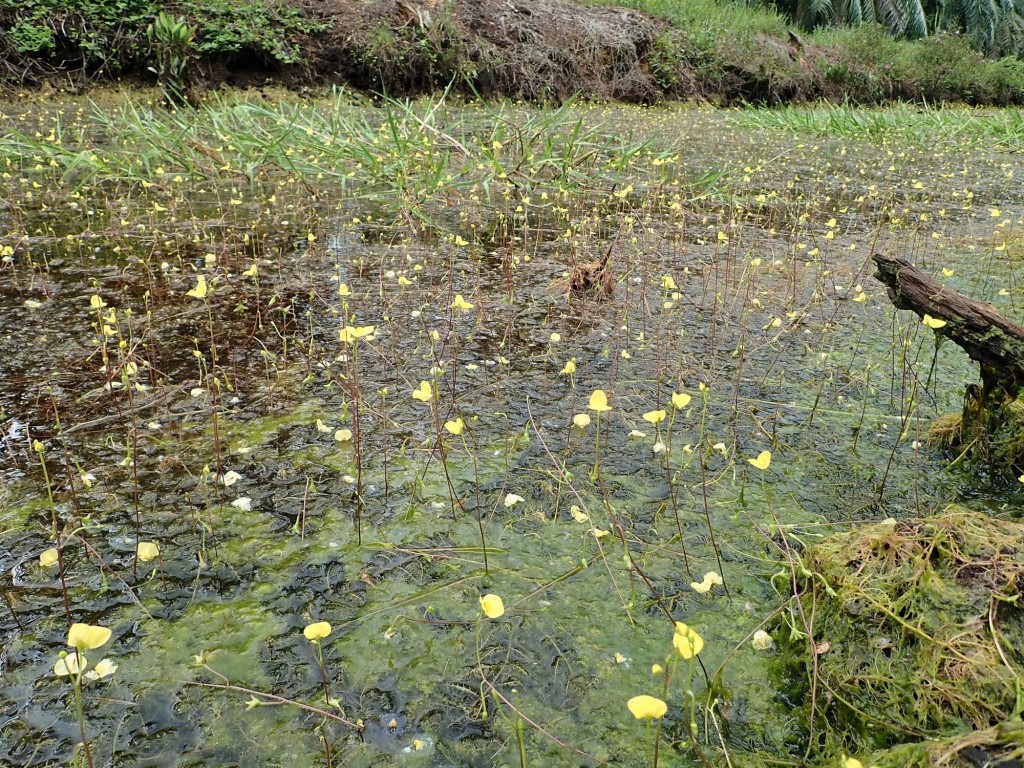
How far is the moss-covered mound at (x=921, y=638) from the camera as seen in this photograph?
1084mm

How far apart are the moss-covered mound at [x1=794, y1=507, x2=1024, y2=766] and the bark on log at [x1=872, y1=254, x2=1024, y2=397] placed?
622 mm

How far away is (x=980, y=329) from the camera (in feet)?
6.02

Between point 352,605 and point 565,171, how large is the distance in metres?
3.77

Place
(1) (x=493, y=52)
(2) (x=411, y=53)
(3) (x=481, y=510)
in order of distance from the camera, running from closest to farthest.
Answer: (3) (x=481, y=510) → (2) (x=411, y=53) → (1) (x=493, y=52)

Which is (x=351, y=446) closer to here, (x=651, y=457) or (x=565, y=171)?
(x=651, y=457)

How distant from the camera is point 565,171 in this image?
Answer: 462 centimetres

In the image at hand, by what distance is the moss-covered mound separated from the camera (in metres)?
1.08

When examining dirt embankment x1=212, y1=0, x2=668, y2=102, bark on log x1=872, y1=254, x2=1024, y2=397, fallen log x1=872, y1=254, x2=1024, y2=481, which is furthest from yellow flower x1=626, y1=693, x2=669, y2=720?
dirt embankment x1=212, y1=0, x2=668, y2=102

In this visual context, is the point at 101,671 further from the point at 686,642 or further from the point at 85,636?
the point at 686,642

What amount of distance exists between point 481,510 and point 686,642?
0.88 m

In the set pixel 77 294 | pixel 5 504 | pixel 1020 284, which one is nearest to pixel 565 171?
pixel 1020 284

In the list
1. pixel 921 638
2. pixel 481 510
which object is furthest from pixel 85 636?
pixel 921 638

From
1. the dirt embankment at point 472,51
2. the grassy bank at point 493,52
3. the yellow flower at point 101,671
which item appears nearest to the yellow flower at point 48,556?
the yellow flower at point 101,671

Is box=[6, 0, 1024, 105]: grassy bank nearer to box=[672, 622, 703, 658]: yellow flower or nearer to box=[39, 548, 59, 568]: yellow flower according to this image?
box=[39, 548, 59, 568]: yellow flower
